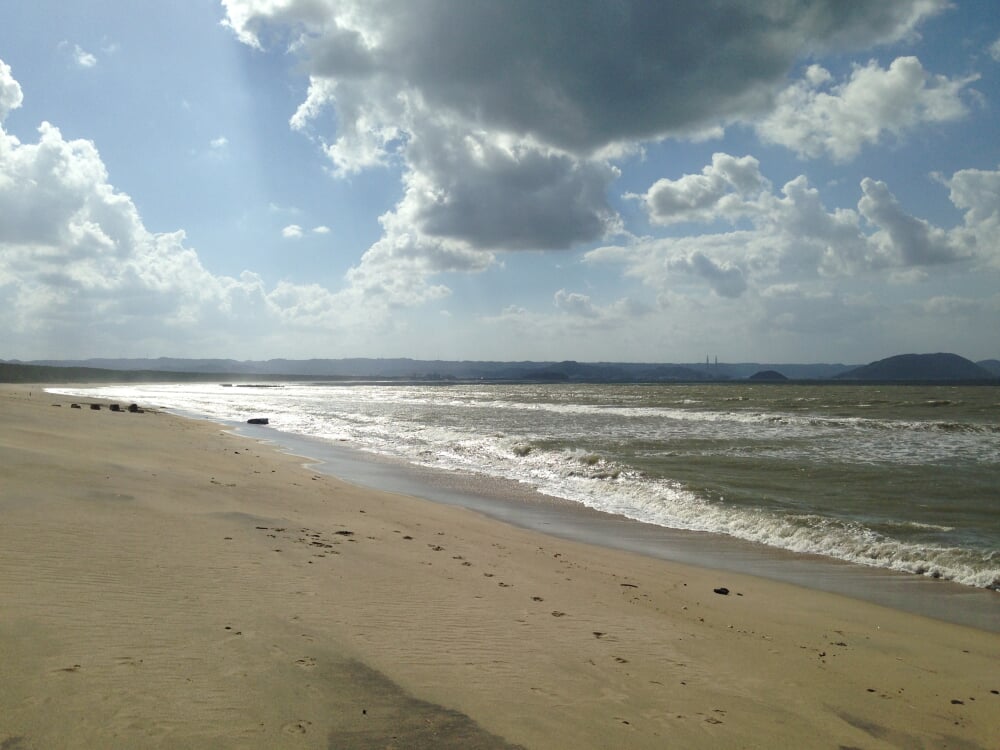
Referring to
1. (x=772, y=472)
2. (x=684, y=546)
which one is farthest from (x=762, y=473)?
(x=684, y=546)

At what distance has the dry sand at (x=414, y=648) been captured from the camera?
147 inches

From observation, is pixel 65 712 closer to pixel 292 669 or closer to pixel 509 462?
pixel 292 669

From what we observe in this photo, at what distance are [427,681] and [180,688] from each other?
4.98 feet

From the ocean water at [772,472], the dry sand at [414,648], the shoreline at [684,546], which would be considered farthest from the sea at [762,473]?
the dry sand at [414,648]

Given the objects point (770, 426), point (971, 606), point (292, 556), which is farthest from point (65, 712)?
point (770, 426)

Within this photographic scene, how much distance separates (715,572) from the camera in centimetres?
888

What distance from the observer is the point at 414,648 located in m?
4.92

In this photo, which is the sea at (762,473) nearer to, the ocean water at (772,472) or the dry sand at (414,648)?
the ocean water at (772,472)

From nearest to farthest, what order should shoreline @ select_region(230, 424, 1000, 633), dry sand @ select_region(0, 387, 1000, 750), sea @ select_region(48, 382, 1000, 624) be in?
dry sand @ select_region(0, 387, 1000, 750), shoreline @ select_region(230, 424, 1000, 633), sea @ select_region(48, 382, 1000, 624)

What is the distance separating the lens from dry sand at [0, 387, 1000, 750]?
3.72 meters

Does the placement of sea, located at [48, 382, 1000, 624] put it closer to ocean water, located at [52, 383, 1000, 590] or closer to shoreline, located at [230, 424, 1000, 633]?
ocean water, located at [52, 383, 1000, 590]

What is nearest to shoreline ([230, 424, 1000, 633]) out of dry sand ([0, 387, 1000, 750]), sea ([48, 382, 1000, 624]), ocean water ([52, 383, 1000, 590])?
sea ([48, 382, 1000, 624])

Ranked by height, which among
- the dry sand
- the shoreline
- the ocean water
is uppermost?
the dry sand

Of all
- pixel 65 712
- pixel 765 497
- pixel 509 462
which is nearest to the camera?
pixel 65 712
